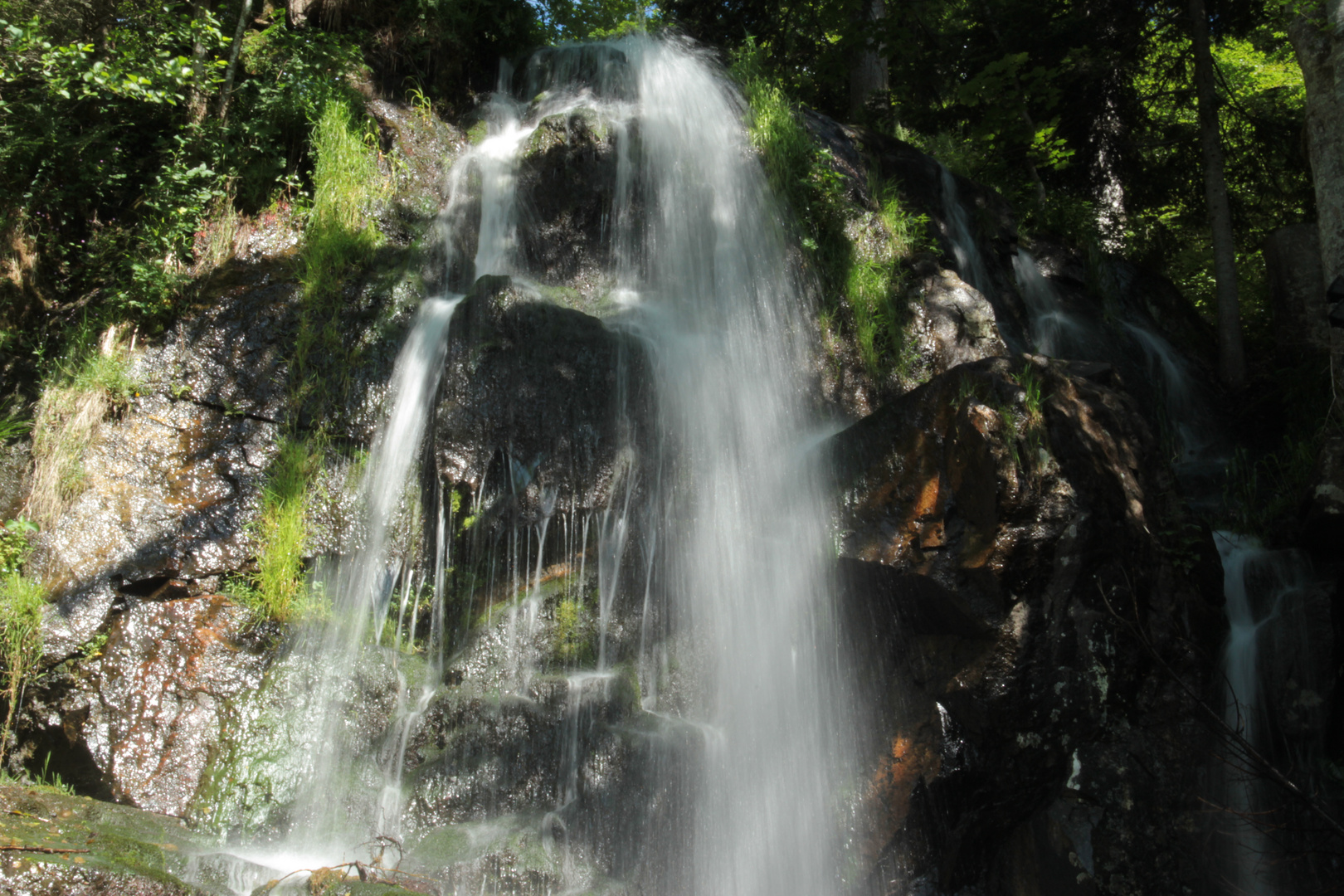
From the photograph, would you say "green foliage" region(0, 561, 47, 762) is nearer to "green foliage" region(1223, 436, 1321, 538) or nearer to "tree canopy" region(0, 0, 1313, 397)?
"tree canopy" region(0, 0, 1313, 397)

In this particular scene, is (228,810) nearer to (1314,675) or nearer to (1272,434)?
(1314,675)

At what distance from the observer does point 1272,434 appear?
7734 millimetres

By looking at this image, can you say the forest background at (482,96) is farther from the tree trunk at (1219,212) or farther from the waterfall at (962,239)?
the waterfall at (962,239)

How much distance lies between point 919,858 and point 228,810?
12.2 feet

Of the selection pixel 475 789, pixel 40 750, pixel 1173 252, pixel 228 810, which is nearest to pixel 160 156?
pixel 40 750

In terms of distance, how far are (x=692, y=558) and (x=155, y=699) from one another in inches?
129

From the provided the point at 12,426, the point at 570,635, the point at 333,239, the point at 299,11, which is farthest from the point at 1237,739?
the point at 299,11

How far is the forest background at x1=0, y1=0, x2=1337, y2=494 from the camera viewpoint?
691cm

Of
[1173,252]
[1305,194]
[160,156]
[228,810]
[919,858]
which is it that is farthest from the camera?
[1173,252]

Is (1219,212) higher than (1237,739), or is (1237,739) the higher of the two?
(1219,212)

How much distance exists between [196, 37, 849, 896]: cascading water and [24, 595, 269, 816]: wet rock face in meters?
0.55

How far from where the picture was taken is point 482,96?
9523 mm

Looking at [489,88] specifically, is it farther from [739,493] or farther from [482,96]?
[739,493]

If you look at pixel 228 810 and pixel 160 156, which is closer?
pixel 228 810
